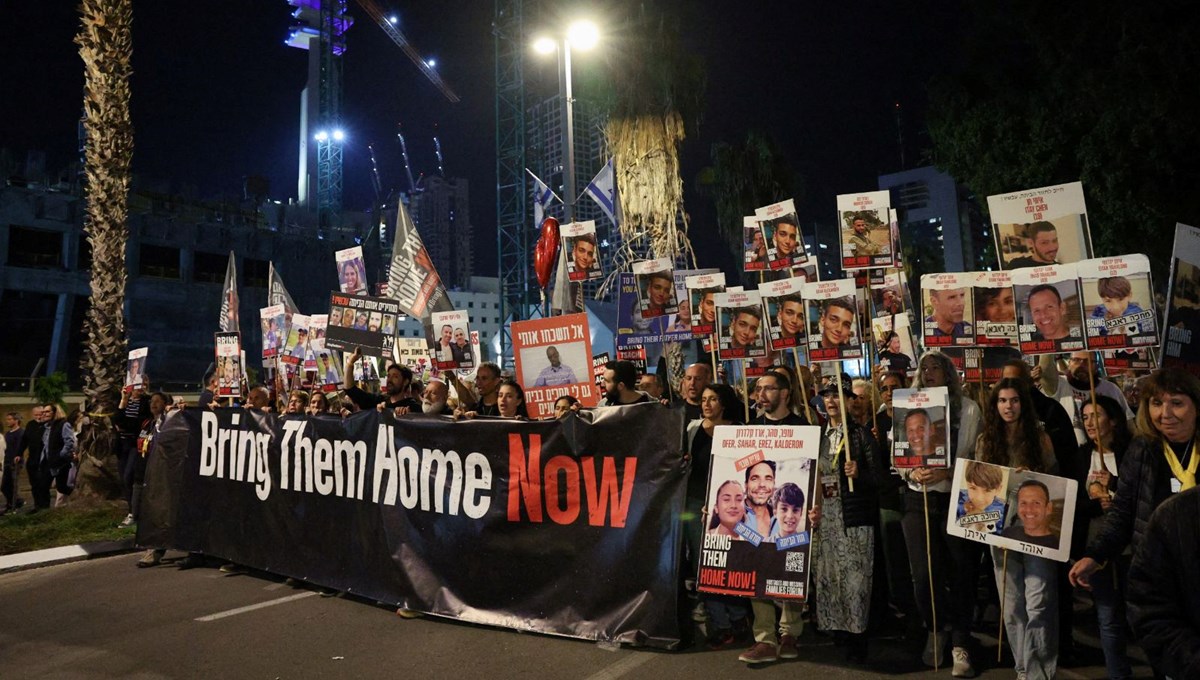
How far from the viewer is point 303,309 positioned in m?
50.0

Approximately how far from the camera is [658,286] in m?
8.55

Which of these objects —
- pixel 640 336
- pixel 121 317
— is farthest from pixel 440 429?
pixel 121 317

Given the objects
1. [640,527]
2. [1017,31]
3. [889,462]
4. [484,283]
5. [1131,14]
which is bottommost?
[640,527]

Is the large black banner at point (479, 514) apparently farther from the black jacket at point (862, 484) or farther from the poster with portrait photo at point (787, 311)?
the poster with portrait photo at point (787, 311)

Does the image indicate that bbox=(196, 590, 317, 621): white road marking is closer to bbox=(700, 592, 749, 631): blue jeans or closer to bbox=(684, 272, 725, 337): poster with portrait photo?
bbox=(700, 592, 749, 631): blue jeans

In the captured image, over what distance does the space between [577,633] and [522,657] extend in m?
0.43

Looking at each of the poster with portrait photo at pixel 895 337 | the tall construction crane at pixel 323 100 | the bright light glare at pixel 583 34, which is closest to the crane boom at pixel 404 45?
the tall construction crane at pixel 323 100

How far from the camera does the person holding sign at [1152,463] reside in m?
3.32

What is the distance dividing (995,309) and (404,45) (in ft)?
406

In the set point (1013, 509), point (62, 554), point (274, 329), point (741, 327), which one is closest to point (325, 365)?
point (274, 329)

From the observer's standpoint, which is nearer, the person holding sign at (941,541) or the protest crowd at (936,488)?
the protest crowd at (936,488)

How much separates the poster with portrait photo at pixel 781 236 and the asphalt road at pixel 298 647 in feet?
10.6

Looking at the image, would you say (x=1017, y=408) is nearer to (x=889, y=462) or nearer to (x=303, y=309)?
(x=889, y=462)

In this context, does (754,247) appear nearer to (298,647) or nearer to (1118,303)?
(1118,303)
